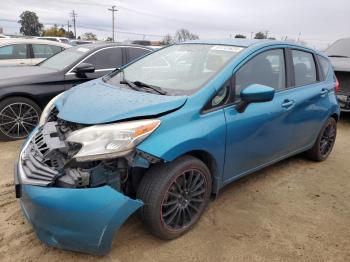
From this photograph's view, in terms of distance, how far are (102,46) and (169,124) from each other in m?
3.94

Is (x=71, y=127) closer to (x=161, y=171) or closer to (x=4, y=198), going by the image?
(x=161, y=171)

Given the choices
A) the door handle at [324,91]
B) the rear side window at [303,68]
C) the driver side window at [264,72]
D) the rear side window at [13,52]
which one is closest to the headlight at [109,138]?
the driver side window at [264,72]

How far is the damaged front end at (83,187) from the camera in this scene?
2316 mm

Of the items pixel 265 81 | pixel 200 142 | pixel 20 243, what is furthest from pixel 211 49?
pixel 20 243

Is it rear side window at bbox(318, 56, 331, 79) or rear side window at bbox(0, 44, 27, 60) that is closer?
rear side window at bbox(318, 56, 331, 79)

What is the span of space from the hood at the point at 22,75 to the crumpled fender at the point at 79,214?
3.06m

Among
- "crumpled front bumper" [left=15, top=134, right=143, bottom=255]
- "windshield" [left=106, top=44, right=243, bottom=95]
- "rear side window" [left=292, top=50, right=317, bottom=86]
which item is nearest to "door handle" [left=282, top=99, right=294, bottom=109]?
"rear side window" [left=292, top=50, right=317, bottom=86]

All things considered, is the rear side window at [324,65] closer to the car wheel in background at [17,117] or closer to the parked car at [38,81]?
Answer: the parked car at [38,81]

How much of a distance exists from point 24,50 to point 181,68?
20.4ft

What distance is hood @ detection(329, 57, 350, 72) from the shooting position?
23.3ft

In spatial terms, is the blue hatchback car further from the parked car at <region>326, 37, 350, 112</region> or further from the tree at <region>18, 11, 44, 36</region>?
the tree at <region>18, 11, 44, 36</region>

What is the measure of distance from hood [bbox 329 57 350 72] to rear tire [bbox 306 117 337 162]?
281 cm

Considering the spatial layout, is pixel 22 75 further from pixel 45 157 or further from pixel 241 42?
pixel 241 42

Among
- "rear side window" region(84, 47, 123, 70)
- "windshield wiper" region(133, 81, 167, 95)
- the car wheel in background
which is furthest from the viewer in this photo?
"rear side window" region(84, 47, 123, 70)
